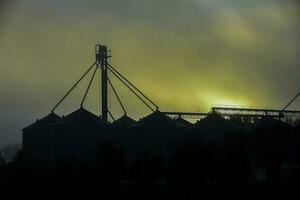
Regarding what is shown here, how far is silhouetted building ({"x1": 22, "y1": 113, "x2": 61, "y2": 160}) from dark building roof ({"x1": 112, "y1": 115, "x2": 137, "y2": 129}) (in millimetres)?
4888

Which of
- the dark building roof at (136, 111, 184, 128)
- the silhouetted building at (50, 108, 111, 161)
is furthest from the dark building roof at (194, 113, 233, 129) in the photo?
the silhouetted building at (50, 108, 111, 161)

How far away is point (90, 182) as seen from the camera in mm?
21812

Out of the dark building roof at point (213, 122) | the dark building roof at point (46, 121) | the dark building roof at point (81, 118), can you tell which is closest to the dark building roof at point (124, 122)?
the dark building roof at point (81, 118)

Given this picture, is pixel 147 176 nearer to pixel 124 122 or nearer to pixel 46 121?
pixel 124 122

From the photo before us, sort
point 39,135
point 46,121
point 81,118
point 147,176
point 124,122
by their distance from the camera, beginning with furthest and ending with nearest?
point 124,122 → point 46,121 → point 39,135 → point 81,118 → point 147,176

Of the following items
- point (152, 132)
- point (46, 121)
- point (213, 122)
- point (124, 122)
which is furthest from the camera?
point (124, 122)

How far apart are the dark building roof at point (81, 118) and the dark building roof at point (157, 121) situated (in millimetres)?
3139

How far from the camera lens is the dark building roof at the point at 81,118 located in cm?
4934

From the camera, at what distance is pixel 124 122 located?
5291cm

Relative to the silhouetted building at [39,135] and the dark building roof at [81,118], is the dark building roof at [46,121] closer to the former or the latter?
the silhouetted building at [39,135]

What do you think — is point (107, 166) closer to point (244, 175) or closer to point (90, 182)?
point (90, 182)

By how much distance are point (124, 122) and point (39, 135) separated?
7.25 meters

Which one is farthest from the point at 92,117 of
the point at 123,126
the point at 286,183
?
the point at 286,183

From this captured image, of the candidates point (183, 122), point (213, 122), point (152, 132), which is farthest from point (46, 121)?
point (213, 122)
